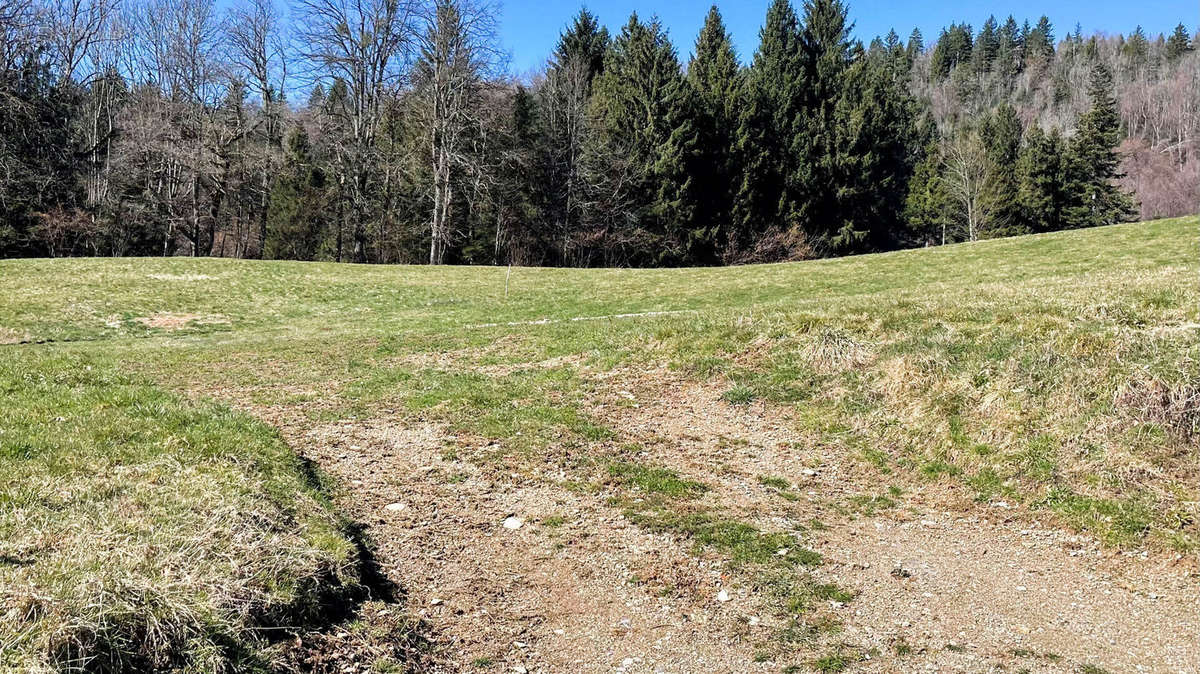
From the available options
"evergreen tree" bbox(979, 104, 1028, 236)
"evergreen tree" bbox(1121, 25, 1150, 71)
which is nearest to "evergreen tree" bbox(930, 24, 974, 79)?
"evergreen tree" bbox(1121, 25, 1150, 71)

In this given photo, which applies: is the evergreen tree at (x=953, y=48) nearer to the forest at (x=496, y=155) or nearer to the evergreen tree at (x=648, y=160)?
the forest at (x=496, y=155)

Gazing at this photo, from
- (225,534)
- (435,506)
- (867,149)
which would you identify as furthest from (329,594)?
(867,149)

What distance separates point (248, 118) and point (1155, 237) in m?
39.7

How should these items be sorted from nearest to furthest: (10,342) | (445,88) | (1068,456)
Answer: (1068,456) < (10,342) < (445,88)

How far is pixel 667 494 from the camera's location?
6062mm

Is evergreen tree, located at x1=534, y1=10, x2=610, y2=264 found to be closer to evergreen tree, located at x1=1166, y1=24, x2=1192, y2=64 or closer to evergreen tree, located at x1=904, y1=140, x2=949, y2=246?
evergreen tree, located at x1=904, y1=140, x2=949, y2=246

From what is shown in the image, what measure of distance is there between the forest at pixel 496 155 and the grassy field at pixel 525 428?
23.8m

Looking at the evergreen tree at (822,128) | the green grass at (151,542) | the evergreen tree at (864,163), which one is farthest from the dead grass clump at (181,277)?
the evergreen tree at (864,163)

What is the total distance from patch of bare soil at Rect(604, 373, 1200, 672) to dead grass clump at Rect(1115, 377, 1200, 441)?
1492mm

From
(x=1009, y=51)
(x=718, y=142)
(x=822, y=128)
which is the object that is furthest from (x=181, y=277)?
(x=1009, y=51)

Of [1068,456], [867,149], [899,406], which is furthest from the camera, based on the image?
[867,149]

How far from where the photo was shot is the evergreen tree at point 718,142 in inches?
1583

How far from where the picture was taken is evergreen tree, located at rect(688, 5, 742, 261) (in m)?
40.2

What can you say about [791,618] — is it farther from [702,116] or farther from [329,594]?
[702,116]
